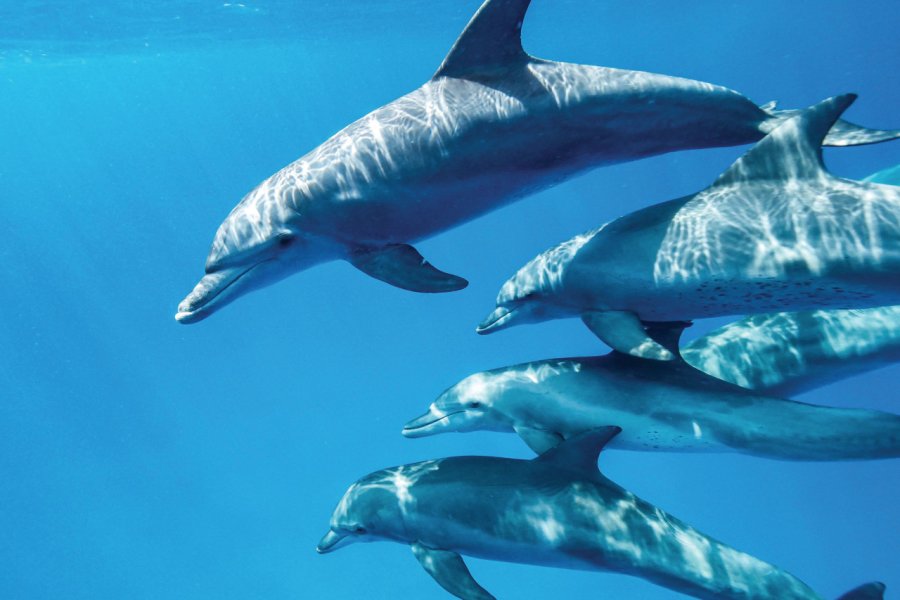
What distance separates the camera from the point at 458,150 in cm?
426

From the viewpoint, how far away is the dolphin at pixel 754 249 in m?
3.94

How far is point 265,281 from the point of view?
471cm

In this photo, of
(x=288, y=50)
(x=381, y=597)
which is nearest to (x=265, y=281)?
(x=381, y=597)

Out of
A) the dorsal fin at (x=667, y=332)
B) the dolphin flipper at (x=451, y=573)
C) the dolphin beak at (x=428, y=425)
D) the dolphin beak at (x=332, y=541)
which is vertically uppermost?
the dorsal fin at (x=667, y=332)

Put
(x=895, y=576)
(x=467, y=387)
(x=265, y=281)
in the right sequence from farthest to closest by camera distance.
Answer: (x=895, y=576) → (x=467, y=387) → (x=265, y=281)

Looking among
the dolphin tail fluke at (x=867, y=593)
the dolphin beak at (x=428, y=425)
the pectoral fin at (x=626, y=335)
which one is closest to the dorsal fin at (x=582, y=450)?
the pectoral fin at (x=626, y=335)

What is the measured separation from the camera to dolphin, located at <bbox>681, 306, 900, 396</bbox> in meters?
5.55

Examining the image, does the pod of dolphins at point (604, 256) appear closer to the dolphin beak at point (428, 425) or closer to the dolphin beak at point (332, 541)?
the dolphin beak at point (428, 425)

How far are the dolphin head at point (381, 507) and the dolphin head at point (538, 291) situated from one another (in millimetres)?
1338

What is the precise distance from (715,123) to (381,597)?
67.3ft

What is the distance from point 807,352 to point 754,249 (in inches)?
76.4

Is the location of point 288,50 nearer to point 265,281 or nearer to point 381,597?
point 381,597

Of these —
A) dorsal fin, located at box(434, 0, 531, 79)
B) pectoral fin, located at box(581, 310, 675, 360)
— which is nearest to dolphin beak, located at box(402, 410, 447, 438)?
pectoral fin, located at box(581, 310, 675, 360)

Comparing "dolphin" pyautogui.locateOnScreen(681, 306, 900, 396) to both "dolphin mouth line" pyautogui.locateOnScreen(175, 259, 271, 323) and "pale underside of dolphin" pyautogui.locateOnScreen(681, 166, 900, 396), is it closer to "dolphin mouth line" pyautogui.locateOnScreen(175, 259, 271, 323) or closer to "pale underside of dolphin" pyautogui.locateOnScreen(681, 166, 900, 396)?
"pale underside of dolphin" pyautogui.locateOnScreen(681, 166, 900, 396)
